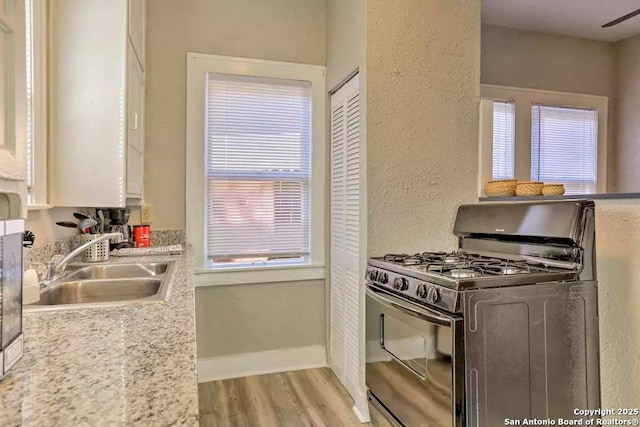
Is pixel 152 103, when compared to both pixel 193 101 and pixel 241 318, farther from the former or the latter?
pixel 241 318

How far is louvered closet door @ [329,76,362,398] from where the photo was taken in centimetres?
243

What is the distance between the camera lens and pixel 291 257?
297 cm

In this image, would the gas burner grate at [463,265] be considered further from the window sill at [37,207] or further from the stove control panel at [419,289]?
the window sill at [37,207]

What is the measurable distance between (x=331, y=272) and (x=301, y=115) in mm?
1191

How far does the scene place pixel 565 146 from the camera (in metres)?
3.62

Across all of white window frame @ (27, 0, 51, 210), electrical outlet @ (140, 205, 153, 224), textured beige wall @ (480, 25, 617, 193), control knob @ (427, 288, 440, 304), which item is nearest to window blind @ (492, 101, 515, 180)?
textured beige wall @ (480, 25, 617, 193)

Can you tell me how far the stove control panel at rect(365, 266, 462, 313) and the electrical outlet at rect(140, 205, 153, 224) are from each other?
5.14 ft

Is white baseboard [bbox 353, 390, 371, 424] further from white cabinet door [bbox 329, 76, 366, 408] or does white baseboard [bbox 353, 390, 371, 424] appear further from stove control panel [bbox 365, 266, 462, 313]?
stove control panel [bbox 365, 266, 462, 313]

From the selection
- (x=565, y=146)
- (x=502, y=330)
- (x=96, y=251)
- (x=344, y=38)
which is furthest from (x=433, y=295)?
(x=565, y=146)

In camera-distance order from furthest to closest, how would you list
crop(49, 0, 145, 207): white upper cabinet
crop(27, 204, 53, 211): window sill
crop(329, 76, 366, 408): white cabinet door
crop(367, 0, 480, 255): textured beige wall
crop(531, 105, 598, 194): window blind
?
crop(531, 105, 598, 194): window blind → crop(329, 76, 366, 408): white cabinet door → crop(367, 0, 480, 255): textured beige wall → crop(49, 0, 145, 207): white upper cabinet → crop(27, 204, 53, 211): window sill

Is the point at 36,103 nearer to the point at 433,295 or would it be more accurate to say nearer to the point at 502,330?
the point at 433,295

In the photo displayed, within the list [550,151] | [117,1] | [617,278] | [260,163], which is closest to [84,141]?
[117,1]

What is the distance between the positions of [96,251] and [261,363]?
1.41m

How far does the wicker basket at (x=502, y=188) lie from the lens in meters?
2.24
